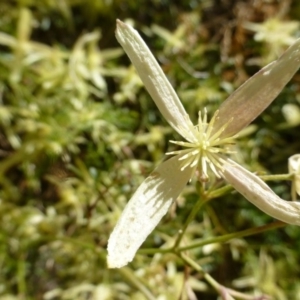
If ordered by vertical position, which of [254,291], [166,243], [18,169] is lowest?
[254,291]

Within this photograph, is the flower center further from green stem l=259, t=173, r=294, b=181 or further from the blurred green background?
the blurred green background

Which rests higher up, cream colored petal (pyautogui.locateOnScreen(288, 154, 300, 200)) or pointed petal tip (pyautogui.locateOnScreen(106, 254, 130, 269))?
cream colored petal (pyautogui.locateOnScreen(288, 154, 300, 200))

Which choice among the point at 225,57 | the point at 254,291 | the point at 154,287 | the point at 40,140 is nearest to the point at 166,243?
the point at 154,287

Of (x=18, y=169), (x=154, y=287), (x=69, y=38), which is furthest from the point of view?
(x=69, y=38)

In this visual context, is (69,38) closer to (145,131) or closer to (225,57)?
(145,131)

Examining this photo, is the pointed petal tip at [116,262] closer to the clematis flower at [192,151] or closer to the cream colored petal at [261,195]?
the clematis flower at [192,151]

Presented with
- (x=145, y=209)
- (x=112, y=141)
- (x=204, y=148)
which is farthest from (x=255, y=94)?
(x=112, y=141)

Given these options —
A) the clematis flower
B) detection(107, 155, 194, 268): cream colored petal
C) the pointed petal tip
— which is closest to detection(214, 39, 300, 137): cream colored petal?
the clematis flower
